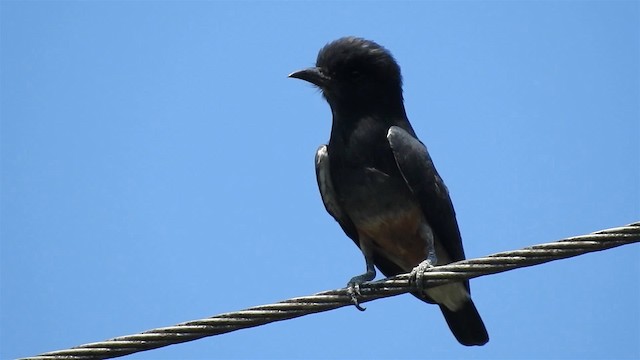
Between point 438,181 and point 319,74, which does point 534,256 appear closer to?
point 438,181

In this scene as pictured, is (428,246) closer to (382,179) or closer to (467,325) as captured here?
(382,179)

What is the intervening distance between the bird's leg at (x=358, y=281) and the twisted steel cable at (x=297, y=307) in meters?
0.41

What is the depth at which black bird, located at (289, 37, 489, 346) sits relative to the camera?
7879mm

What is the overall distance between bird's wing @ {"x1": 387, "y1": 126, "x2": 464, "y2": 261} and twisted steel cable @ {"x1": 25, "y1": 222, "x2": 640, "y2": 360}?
6.59ft

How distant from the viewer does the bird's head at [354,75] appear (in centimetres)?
854

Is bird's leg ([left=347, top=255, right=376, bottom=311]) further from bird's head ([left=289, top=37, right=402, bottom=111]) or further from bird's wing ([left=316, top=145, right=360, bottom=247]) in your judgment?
bird's head ([left=289, top=37, right=402, bottom=111])

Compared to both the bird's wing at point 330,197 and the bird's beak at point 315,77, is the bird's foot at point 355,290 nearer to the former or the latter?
the bird's wing at point 330,197

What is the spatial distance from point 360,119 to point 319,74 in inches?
22.4

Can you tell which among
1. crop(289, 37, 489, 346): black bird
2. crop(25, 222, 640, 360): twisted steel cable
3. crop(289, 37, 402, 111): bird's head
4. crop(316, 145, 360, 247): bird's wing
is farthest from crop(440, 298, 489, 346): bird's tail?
crop(25, 222, 640, 360): twisted steel cable

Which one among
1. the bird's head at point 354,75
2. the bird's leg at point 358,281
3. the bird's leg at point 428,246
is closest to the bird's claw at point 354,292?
the bird's leg at point 358,281

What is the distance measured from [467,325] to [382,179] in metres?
1.30

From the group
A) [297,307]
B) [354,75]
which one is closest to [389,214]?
[354,75]

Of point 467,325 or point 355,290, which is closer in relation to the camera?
point 355,290

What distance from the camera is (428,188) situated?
7.80 meters
